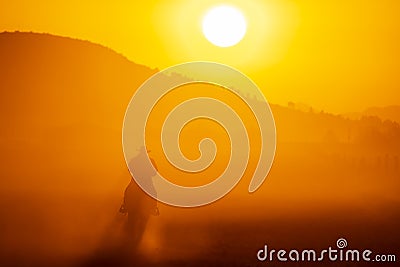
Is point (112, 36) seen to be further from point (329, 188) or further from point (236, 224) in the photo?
point (329, 188)

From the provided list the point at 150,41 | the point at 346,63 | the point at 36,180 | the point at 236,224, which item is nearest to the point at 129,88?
the point at 150,41

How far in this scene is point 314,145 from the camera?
278 centimetres

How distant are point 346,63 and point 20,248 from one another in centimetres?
156
